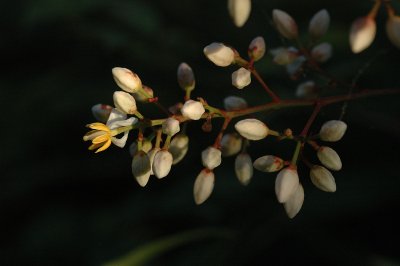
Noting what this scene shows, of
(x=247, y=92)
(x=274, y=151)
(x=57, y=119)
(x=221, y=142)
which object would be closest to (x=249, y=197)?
(x=274, y=151)

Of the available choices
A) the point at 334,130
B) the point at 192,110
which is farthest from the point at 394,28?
the point at 192,110

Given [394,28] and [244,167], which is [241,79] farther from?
[394,28]

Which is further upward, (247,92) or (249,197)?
(247,92)

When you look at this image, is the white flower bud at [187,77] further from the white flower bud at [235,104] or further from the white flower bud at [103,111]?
the white flower bud at [103,111]

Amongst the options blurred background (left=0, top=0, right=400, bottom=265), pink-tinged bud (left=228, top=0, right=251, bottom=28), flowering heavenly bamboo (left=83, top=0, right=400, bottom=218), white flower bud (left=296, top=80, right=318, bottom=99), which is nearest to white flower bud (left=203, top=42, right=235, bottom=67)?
flowering heavenly bamboo (left=83, top=0, right=400, bottom=218)

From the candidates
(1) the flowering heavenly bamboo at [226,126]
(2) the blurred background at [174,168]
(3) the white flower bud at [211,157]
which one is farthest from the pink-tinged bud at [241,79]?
(2) the blurred background at [174,168]

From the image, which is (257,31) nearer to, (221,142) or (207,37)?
(207,37)
